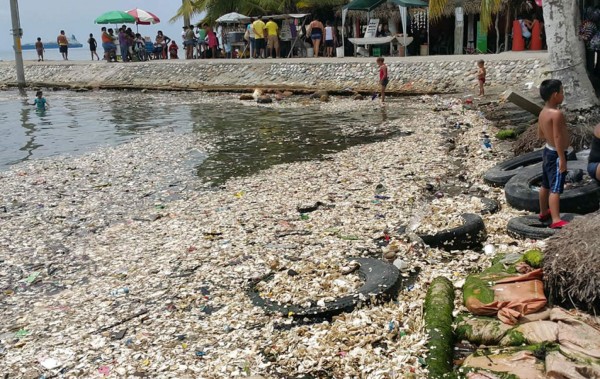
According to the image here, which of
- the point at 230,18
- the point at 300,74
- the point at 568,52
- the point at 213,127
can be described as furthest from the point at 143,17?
the point at 568,52

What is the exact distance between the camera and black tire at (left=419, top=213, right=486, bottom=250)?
8070mm

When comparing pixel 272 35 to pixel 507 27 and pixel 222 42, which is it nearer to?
pixel 222 42

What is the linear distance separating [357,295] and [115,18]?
134 feet

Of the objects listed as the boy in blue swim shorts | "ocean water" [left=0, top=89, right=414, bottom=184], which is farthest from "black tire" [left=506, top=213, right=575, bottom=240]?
"ocean water" [left=0, top=89, right=414, bottom=184]

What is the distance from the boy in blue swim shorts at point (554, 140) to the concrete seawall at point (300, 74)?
1153 cm

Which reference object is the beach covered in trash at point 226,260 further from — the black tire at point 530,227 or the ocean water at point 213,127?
the ocean water at point 213,127

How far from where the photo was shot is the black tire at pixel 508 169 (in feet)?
36.1

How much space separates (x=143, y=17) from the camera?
44406mm

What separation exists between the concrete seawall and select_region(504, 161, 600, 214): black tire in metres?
9.22

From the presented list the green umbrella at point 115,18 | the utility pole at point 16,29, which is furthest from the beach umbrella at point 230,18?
the utility pole at point 16,29

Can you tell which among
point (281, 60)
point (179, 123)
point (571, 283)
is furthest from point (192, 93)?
point (571, 283)

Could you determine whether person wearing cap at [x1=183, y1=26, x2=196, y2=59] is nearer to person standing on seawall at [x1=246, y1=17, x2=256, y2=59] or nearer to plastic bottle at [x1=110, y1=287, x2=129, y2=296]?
person standing on seawall at [x1=246, y1=17, x2=256, y2=59]

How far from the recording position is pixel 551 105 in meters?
7.47

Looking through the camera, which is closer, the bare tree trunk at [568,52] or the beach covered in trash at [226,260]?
the beach covered in trash at [226,260]
